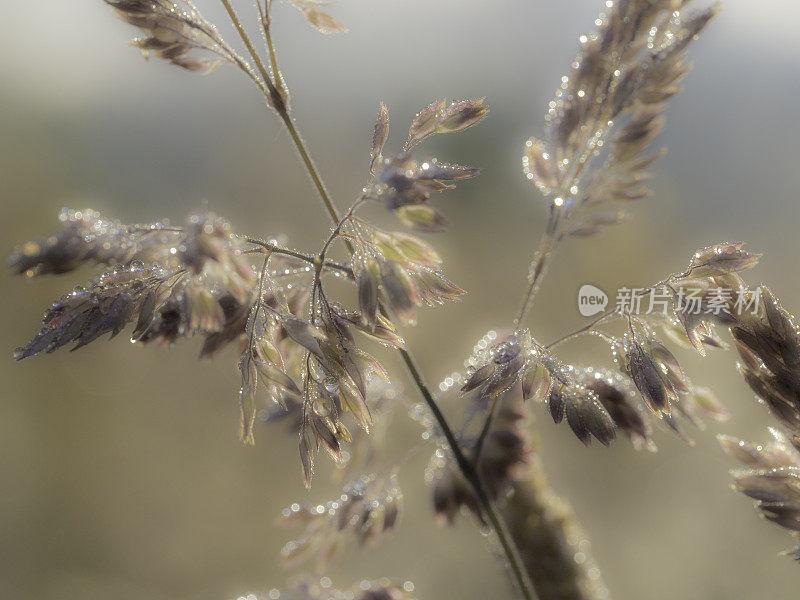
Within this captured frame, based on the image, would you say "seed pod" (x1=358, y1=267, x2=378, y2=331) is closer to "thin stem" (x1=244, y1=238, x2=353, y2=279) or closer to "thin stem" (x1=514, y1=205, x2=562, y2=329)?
"thin stem" (x1=244, y1=238, x2=353, y2=279)

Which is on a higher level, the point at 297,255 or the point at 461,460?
the point at 297,255

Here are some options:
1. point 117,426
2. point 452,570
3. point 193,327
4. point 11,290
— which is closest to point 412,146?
point 193,327

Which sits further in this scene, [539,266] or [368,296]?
[539,266]

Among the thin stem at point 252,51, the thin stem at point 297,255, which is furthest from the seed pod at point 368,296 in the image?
the thin stem at point 252,51

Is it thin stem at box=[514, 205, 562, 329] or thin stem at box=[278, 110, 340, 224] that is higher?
thin stem at box=[278, 110, 340, 224]

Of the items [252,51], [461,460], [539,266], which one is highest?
[252,51]

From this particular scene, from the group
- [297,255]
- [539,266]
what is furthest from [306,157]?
[539,266]

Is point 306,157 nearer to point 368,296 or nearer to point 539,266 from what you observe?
point 368,296

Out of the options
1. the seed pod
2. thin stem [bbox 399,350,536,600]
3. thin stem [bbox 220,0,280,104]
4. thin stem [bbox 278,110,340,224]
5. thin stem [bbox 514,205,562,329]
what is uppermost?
thin stem [bbox 220,0,280,104]

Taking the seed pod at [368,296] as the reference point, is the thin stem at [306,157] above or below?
above

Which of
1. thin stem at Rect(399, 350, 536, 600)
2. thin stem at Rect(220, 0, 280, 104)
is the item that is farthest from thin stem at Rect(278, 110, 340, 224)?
thin stem at Rect(399, 350, 536, 600)

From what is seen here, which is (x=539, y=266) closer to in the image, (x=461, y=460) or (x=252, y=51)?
(x=461, y=460)

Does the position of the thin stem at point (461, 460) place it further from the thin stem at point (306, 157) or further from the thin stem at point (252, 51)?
the thin stem at point (252, 51)
